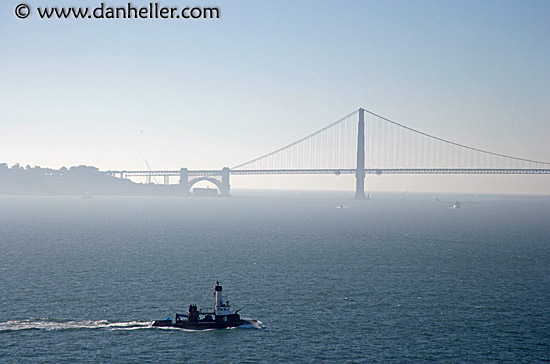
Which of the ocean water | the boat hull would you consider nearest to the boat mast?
the boat hull

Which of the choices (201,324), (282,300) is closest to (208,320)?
(201,324)

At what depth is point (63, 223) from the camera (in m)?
144

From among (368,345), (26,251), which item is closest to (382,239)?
(26,251)

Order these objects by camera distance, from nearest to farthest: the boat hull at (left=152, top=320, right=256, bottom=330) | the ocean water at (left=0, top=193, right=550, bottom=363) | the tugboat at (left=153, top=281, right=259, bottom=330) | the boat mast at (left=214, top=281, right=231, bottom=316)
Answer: the ocean water at (left=0, top=193, right=550, bottom=363) < the boat hull at (left=152, top=320, right=256, bottom=330) < the tugboat at (left=153, top=281, right=259, bottom=330) < the boat mast at (left=214, top=281, right=231, bottom=316)

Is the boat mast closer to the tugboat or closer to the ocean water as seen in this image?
the tugboat

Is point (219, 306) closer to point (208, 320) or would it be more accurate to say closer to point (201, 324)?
point (208, 320)

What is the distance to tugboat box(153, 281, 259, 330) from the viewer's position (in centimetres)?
4369

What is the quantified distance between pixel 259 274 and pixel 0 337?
102 ft

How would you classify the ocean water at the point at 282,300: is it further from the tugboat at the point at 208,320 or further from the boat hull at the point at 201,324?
the tugboat at the point at 208,320

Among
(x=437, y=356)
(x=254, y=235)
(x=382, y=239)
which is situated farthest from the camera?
(x=254, y=235)

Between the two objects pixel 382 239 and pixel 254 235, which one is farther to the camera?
pixel 254 235

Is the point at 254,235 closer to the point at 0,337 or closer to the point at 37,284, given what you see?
the point at 37,284

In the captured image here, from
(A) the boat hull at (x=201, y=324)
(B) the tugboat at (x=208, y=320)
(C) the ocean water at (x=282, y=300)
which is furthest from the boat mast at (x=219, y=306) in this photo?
(C) the ocean water at (x=282, y=300)

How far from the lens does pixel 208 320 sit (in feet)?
148
